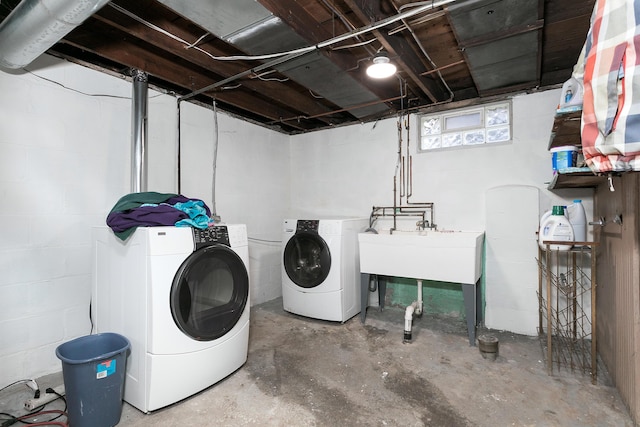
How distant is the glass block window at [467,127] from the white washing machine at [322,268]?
116 centimetres

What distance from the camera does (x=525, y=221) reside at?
2799 millimetres

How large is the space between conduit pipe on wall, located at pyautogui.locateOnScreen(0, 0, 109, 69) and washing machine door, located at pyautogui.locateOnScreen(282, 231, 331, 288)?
220cm

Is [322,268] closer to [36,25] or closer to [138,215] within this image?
[138,215]


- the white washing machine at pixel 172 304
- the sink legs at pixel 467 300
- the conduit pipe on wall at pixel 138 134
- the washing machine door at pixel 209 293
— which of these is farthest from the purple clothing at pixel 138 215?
the sink legs at pixel 467 300

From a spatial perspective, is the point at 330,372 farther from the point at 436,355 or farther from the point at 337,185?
the point at 337,185

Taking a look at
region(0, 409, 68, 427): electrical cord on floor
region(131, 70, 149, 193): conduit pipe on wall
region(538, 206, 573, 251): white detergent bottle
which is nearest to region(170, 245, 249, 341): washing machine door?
region(0, 409, 68, 427): electrical cord on floor

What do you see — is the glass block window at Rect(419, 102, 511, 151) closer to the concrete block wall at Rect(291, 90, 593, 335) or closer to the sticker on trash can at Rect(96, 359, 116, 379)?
the concrete block wall at Rect(291, 90, 593, 335)

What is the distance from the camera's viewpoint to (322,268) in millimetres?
3020

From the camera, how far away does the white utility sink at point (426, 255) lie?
2553 mm

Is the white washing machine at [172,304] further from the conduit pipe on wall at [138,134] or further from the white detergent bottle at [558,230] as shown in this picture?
the white detergent bottle at [558,230]

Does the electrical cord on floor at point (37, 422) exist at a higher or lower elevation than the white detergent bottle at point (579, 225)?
lower

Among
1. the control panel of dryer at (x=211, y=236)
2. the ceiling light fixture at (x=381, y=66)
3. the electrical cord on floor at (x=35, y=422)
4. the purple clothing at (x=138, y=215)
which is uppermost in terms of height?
the ceiling light fixture at (x=381, y=66)

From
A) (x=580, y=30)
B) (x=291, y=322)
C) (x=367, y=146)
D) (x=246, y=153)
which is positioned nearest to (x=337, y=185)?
(x=367, y=146)

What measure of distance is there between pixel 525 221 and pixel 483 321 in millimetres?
1013
